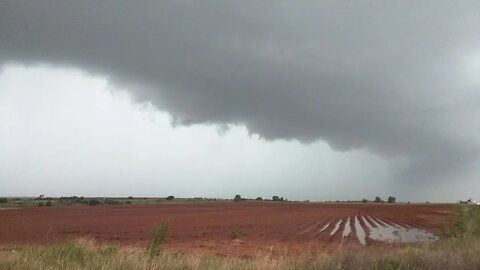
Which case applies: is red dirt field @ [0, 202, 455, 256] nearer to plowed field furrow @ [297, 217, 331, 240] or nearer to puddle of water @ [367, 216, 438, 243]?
plowed field furrow @ [297, 217, 331, 240]

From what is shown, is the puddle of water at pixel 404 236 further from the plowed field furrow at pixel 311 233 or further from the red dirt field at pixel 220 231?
the plowed field furrow at pixel 311 233

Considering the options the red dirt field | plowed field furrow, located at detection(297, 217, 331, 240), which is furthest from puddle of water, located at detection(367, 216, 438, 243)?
plowed field furrow, located at detection(297, 217, 331, 240)

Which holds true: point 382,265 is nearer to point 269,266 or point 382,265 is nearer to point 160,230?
point 269,266

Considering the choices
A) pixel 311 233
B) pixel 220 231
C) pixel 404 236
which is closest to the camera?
pixel 404 236

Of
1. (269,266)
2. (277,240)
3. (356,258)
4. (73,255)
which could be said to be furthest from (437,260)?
(277,240)

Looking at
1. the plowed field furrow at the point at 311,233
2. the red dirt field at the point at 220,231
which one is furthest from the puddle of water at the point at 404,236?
the plowed field furrow at the point at 311,233

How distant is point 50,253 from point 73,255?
71 centimetres

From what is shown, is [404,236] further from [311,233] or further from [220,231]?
[220,231]

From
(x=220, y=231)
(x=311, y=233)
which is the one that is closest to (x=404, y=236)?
(x=311, y=233)

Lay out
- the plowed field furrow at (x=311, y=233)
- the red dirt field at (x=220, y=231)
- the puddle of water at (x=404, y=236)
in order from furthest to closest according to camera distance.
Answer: the plowed field furrow at (x=311, y=233) → the puddle of water at (x=404, y=236) → the red dirt field at (x=220, y=231)

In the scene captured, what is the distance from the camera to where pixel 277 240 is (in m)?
39.8

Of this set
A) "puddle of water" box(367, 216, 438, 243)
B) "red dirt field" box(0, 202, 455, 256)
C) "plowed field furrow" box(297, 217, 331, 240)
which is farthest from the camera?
"plowed field furrow" box(297, 217, 331, 240)

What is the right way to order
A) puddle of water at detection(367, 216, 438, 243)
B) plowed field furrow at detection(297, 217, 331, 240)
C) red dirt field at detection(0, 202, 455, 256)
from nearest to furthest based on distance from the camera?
red dirt field at detection(0, 202, 455, 256)
puddle of water at detection(367, 216, 438, 243)
plowed field furrow at detection(297, 217, 331, 240)

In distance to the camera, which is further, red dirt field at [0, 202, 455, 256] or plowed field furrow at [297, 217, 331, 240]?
plowed field furrow at [297, 217, 331, 240]
